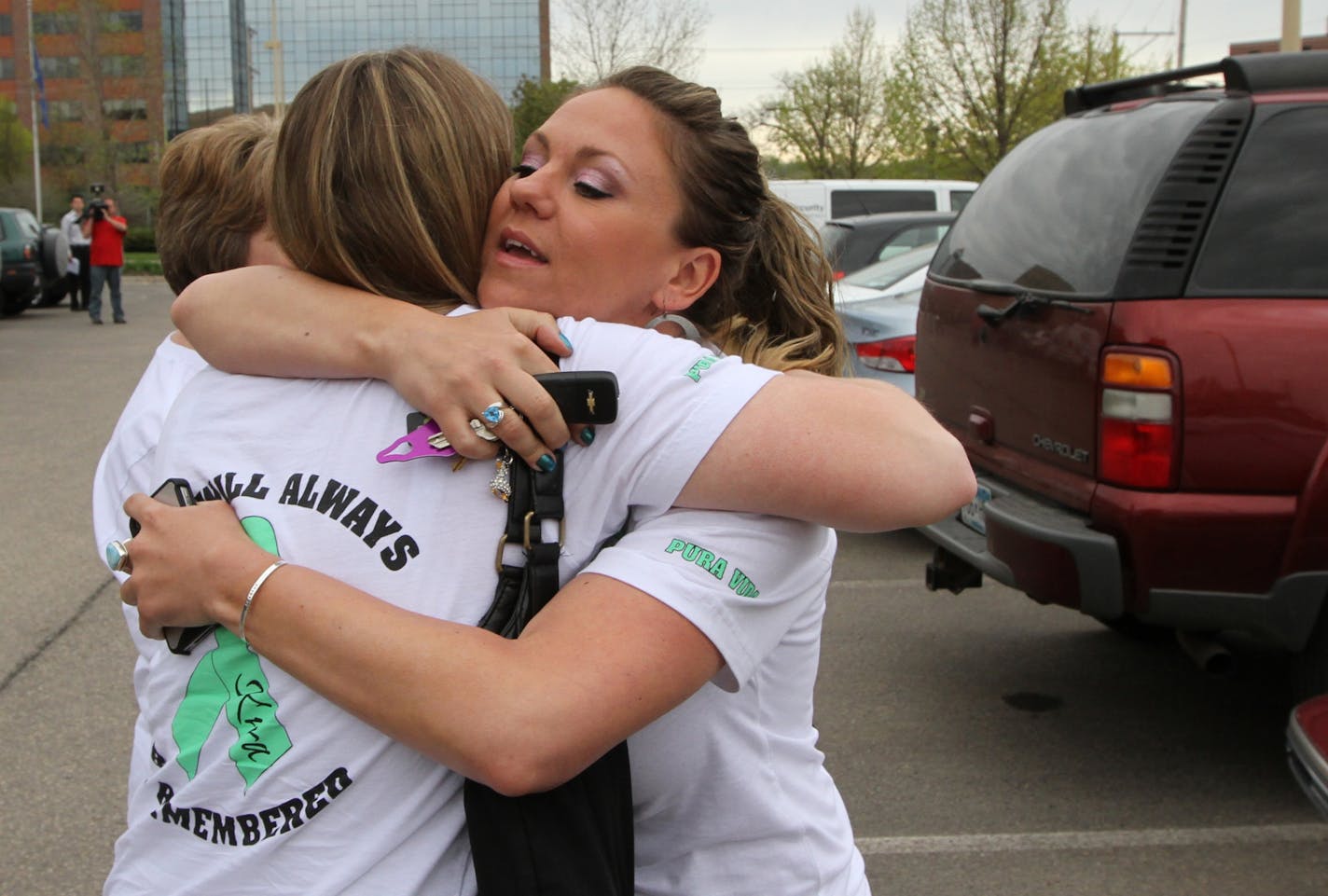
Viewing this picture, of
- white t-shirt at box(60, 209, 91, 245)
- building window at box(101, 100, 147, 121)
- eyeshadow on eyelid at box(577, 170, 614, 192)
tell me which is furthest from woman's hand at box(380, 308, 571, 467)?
building window at box(101, 100, 147, 121)

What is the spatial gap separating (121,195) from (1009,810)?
5572cm

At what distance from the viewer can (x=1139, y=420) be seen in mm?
3652

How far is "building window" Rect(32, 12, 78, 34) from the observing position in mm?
53647

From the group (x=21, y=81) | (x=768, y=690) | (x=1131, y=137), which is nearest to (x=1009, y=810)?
(x=1131, y=137)

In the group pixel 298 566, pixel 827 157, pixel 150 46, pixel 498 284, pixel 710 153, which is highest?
pixel 150 46

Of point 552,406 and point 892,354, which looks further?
point 892,354

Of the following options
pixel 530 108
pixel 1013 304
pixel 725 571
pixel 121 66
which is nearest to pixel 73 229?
pixel 530 108

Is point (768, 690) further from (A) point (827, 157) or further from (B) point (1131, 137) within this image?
(A) point (827, 157)

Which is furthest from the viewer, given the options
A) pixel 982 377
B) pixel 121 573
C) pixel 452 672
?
pixel 982 377

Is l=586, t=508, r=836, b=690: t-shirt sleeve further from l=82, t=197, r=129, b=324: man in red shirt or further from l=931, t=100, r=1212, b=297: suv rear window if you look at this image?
l=82, t=197, r=129, b=324: man in red shirt

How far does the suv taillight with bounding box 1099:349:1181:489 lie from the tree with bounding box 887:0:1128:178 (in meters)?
27.6

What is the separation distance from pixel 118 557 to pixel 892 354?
241 inches

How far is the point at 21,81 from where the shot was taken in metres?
80.4

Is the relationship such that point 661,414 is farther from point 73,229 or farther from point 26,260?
point 73,229
